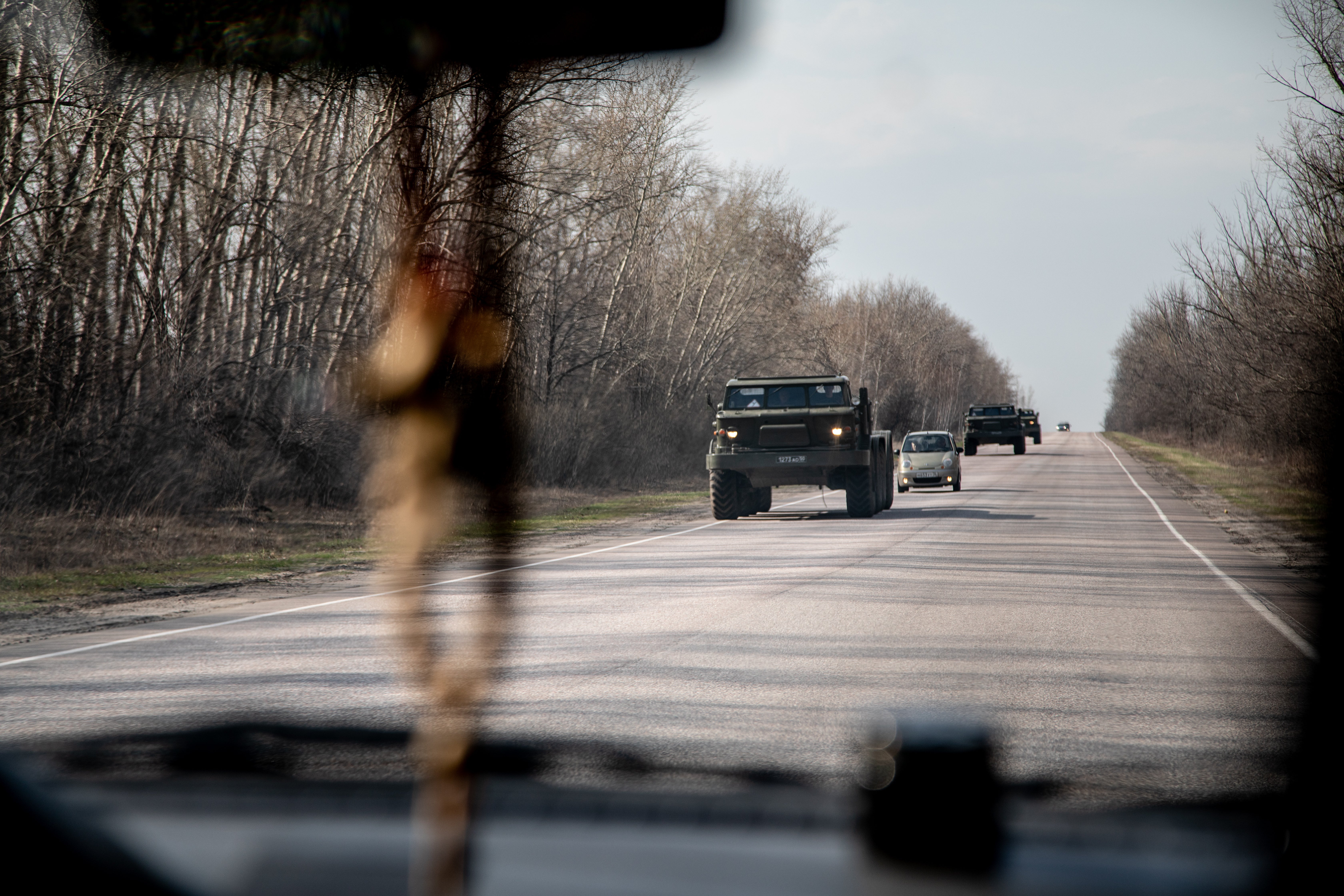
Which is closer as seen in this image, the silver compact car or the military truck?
the military truck

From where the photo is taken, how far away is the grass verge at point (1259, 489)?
2209 centimetres

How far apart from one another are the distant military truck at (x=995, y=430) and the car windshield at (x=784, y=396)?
127ft

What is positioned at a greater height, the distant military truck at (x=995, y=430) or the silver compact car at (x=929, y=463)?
the distant military truck at (x=995, y=430)

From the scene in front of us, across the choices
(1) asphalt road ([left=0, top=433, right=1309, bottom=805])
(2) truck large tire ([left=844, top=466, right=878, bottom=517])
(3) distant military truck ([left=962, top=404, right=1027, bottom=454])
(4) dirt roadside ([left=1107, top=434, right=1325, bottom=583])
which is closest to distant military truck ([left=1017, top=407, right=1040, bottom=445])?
(3) distant military truck ([left=962, top=404, right=1027, bottom=454])

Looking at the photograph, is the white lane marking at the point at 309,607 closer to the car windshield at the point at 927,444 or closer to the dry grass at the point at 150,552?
the dry grass at the point at 150,552

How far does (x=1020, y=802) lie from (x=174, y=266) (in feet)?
73.7

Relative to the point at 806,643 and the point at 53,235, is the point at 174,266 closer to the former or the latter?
the point at 53,235

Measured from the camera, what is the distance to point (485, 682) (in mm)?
7023

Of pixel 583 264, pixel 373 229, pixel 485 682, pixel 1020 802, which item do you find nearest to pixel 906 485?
pixel 583 264

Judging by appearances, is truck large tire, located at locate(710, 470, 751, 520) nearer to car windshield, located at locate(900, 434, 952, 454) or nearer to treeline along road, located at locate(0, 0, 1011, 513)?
Answer: treeline along road, located at locate(0, 0, 1011, 513)

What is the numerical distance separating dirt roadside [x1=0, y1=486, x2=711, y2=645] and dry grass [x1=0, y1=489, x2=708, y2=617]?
0.37ft

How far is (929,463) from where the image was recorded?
32.0 metres

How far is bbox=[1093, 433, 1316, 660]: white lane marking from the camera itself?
8.48 m

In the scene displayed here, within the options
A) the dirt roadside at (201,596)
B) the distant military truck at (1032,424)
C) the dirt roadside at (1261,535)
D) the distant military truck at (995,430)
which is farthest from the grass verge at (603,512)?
the distant military truck at (1032,424)
